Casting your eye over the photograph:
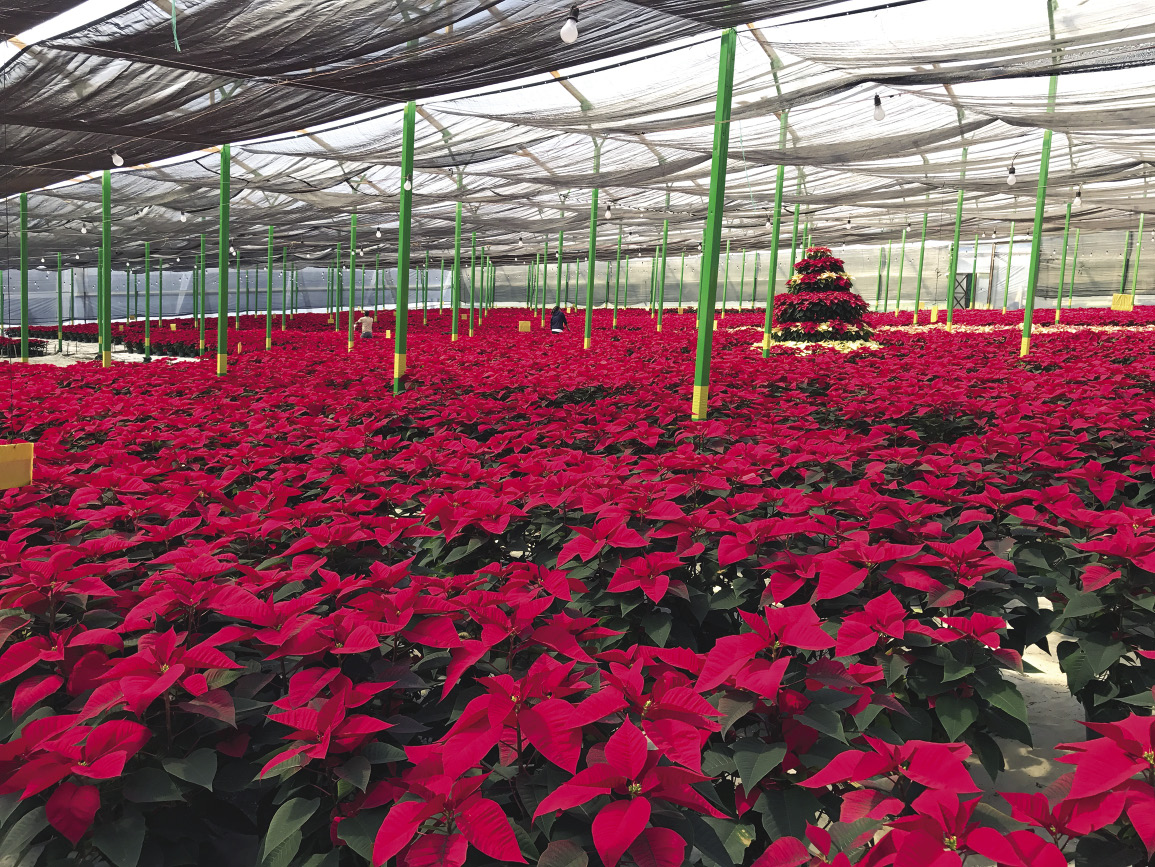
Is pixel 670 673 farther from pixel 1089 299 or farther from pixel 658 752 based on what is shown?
pixel 1089 299

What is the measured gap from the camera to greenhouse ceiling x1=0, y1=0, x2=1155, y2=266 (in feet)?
15.0

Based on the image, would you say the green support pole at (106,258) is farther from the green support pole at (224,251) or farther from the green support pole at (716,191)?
the green support pole at (716,191)

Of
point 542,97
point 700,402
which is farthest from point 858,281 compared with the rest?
point 700,402

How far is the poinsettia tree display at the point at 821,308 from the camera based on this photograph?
1345 cm

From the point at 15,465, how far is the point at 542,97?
867 cm

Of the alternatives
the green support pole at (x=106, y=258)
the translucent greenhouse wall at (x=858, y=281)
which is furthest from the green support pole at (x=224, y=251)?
the translucent greenhouse wall at (x=858, y=281)

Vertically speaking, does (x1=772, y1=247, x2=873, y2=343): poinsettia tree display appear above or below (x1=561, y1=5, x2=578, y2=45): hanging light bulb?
below

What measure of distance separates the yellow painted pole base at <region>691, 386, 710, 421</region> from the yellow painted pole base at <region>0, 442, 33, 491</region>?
12.3 ft

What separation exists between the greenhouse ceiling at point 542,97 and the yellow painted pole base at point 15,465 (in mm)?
1294

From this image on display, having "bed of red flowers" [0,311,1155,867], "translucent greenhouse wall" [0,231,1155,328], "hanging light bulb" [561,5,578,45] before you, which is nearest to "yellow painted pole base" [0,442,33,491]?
"bed of red flowers" [0,311,1155,867]

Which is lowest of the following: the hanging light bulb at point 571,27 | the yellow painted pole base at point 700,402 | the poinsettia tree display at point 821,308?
the yellow painted pole base at point 700,402

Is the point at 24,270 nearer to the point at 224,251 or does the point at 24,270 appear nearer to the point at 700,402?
the point at 224,251

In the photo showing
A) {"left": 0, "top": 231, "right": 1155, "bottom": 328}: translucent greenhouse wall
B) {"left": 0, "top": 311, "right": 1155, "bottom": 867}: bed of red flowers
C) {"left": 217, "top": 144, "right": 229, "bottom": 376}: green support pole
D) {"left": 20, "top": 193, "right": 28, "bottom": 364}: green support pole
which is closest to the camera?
{"left": 0, "top": 311, "right": 1155, "bottom": 867}: bed of red flowers

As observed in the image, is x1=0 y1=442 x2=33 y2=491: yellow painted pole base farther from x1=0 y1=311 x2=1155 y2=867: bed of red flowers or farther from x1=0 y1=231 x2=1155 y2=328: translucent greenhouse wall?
x1=0 y1=231 x2=1155 y2=328: translucent greenhouse wall
